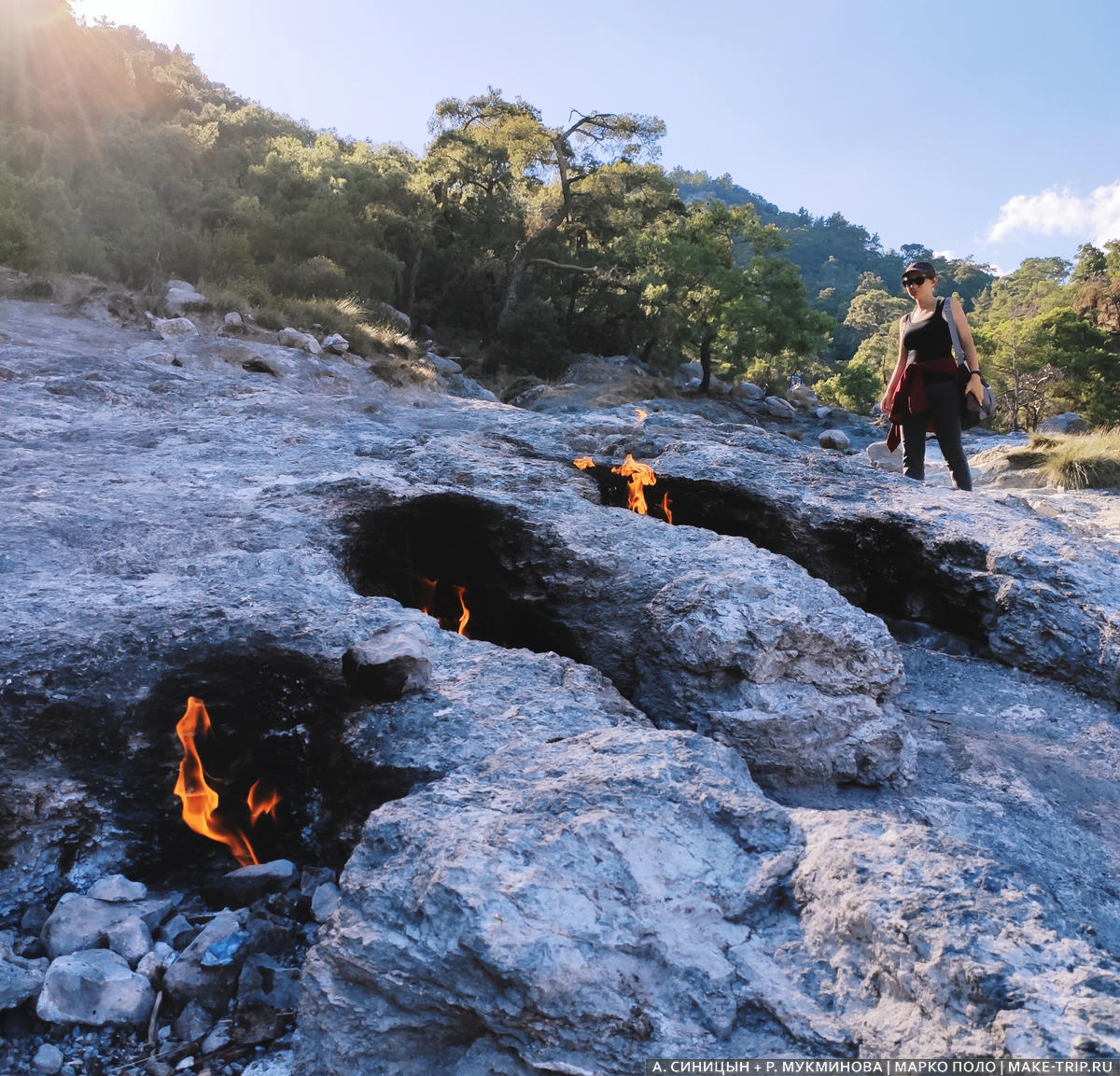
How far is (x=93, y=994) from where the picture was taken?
88.1 inches

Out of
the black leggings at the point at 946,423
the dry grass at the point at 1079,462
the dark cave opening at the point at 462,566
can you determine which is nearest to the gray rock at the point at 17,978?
the dark cave opening at the point at 462,566

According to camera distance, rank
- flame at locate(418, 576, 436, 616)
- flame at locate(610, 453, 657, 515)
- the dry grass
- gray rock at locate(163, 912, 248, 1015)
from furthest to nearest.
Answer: the dry grass
flame at locate(610, 453, 657, 515)
flame at locate(418, 576, 436, 616)
gray rock at locate(163, 912, 248, 1015)

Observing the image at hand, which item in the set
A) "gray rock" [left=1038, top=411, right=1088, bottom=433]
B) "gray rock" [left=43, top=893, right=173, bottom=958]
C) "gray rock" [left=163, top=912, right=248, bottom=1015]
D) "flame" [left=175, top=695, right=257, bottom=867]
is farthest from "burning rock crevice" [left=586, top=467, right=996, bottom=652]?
"gray rock" [left=1038, top=411, right=1088, bottom=433]

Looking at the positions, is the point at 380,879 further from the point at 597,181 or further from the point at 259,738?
the point at 597,181

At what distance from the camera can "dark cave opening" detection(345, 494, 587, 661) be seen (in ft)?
14.4

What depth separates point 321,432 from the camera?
18.8ft

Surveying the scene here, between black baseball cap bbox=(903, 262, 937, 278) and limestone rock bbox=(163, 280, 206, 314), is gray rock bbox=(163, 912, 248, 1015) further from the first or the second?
limestone rock bbox=(163, 280, 206, 314)

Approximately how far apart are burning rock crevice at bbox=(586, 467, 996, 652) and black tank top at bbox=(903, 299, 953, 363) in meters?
1.39

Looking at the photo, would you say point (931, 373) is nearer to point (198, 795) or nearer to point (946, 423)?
point (946, 423)

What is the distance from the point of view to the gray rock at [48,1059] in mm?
2109

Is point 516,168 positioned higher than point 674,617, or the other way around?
point 516,168

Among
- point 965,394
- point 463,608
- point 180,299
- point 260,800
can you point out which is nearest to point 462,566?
point 463,608

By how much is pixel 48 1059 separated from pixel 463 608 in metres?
3.06

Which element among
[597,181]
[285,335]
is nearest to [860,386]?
[597,181]
